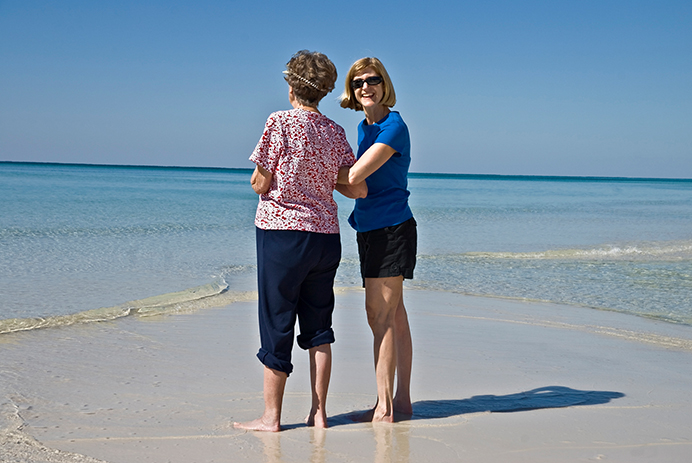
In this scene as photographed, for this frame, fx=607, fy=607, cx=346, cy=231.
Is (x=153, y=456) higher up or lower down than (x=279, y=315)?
lower down

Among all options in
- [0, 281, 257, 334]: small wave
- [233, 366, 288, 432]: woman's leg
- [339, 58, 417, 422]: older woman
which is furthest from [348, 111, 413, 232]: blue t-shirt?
[0, 281, 257, 334]: small wave

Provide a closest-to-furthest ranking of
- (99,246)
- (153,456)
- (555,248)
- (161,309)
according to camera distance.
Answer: (153,456)
(161,309)
(99,246)
(555,248)

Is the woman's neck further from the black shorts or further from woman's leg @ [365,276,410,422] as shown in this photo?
woman's leg @ [365,276,410,422]

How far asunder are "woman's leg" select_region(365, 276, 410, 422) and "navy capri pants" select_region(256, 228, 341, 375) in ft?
0.87

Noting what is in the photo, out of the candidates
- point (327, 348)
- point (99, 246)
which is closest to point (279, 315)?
point (327, 348)

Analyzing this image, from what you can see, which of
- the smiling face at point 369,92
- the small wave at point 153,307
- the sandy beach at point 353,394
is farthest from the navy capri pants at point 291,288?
the small wave at point 153,307

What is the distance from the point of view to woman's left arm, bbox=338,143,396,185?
2715 millimetres

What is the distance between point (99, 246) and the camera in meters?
9.88

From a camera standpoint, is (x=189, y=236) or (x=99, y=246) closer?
(x=99, y=246)

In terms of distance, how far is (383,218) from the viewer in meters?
2.97

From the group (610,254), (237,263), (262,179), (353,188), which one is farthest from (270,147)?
(610,254)

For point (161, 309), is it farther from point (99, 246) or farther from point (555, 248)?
point (555, 248)

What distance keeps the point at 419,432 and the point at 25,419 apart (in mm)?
1878

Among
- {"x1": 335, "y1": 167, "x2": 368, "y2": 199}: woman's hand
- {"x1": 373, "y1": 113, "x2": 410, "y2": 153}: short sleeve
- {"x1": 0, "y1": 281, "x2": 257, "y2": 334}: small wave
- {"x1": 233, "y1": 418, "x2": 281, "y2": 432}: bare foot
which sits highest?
{"x1": 373, "y1": 113, "x2": 410, "y2": 153}: short sleeve
